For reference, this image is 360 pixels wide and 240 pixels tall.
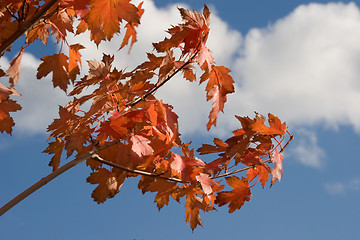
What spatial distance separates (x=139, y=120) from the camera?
2.22 metres

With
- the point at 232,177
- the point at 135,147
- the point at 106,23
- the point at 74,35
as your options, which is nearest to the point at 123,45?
the point at 74,35

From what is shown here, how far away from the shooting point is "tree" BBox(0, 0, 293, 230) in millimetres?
2117

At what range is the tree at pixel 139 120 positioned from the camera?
212 centimetres

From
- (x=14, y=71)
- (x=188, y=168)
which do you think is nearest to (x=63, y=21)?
(x=14, y=71)

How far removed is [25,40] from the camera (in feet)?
9.16

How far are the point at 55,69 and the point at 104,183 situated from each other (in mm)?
702

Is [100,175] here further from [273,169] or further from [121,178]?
[273,169]

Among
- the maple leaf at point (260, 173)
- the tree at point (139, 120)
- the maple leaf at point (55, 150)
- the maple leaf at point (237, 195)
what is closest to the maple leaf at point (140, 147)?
the tree at point (139, 120)

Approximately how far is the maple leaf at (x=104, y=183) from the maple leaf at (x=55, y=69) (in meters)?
0.54

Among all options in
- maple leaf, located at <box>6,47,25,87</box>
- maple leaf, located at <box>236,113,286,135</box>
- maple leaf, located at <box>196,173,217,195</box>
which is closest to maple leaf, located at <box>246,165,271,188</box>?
maple leaf, located at <box>236,113,286,135</box>

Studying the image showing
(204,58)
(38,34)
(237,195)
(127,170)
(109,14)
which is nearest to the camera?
(109,14)

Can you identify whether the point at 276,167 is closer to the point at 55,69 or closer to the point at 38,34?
the point at 55,69

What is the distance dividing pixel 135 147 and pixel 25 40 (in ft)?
4.11

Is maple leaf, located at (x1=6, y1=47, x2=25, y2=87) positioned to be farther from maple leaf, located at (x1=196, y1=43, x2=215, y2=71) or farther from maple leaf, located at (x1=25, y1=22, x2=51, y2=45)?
maple leaf, located at (x1=196, y1=43, x2=215, y2=71)
